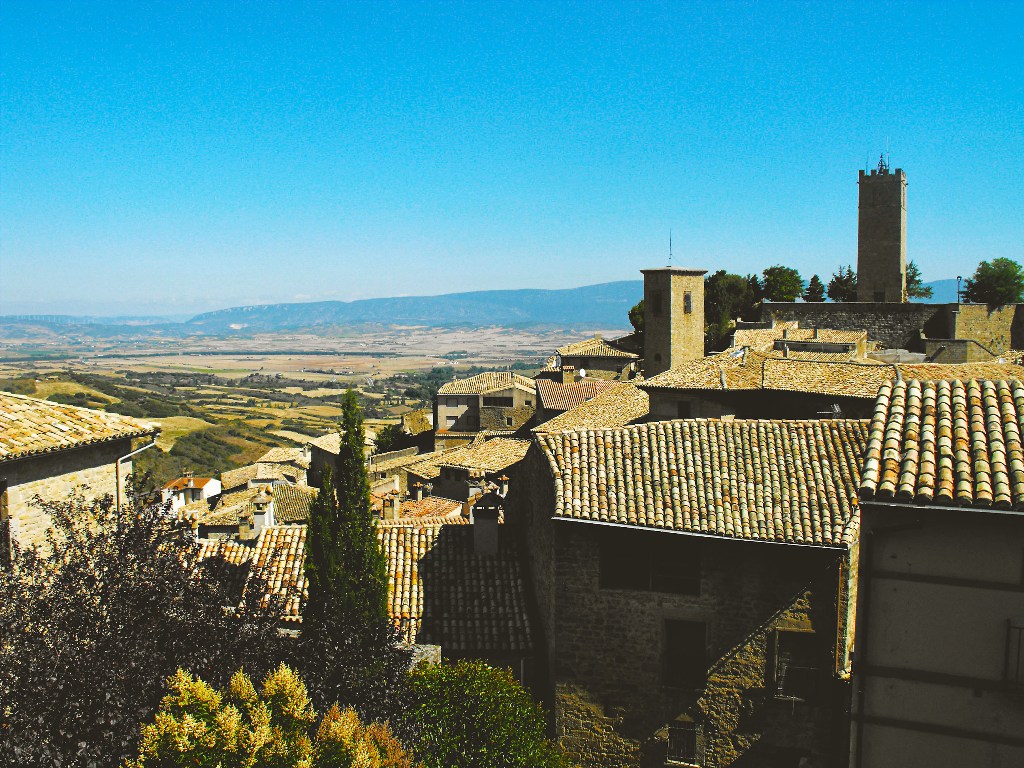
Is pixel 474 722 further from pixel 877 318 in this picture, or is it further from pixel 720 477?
pixel 877 318

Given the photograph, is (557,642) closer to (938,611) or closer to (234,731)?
(234,731)

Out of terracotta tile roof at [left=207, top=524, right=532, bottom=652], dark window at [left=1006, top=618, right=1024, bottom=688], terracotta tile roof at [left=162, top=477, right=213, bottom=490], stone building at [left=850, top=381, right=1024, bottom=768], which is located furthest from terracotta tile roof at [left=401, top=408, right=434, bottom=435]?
dark window at [left=1006, top=618, right=1024, bottom=688]

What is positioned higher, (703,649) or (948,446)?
(948,446)

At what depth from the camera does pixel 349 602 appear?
14.0m

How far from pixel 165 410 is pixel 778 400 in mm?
100311

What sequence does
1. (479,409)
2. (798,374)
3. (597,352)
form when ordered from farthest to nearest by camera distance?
(597,352) < (479,409) < (798,374)

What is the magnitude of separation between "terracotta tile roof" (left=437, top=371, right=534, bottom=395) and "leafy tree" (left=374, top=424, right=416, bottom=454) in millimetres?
7340

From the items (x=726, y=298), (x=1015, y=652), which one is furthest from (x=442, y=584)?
(x=726, y=298)

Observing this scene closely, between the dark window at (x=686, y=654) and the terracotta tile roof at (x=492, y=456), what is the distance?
19.0 m

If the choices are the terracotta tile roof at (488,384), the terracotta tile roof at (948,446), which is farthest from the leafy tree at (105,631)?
the terracotta tile roof at (488,384)

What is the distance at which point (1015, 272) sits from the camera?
2130 inches

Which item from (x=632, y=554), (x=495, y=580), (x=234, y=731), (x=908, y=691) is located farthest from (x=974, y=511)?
(x=495, y=580)

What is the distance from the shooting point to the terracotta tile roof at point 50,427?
10969 mm

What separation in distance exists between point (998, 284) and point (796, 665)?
48.9 m
